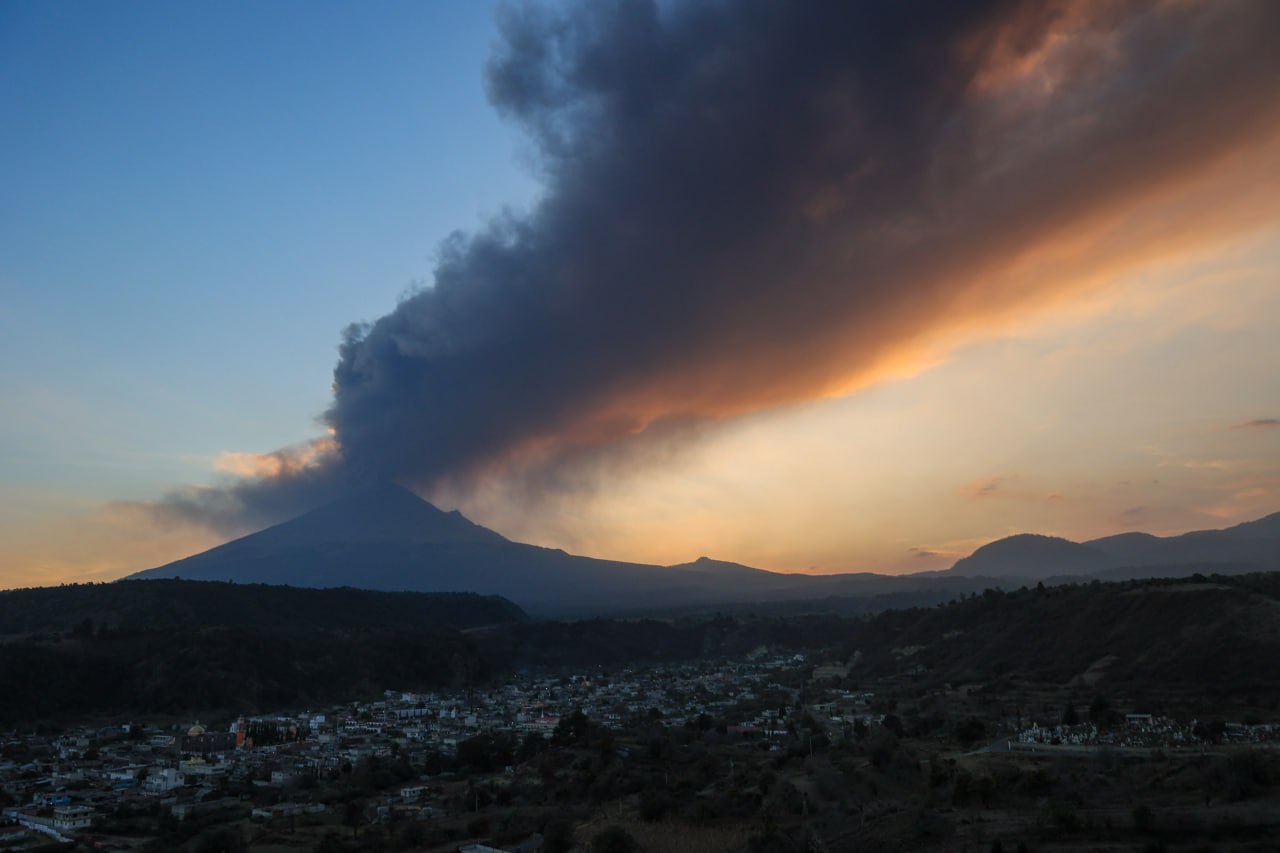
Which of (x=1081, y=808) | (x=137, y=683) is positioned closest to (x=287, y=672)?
(x=137, y=683)

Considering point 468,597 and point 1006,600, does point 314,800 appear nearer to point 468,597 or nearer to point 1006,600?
point 1006,600

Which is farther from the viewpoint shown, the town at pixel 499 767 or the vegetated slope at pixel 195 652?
the vegetated slope at pixel 195 652

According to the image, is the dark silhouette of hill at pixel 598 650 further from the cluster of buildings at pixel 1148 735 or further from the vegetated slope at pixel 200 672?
the cluster of buildings at pixel 1148 735

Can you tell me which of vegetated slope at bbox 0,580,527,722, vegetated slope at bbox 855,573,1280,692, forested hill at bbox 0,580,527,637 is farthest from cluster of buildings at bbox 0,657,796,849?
forested hill at bbox 0,580,527,637

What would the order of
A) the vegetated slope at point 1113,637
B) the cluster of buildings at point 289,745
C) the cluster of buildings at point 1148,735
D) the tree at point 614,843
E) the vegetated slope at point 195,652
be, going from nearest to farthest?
the tree at point 614,843 < the cluster of buildings at point 1148,735 < the cluster of buildings at point 289,745 < the vegetated slope at point 1113,637 < the vegetated slope at point 195,652


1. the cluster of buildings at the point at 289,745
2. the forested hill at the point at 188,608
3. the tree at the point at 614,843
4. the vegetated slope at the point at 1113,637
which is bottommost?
the tree at the point at 614,843

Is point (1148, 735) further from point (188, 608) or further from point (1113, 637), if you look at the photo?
point (188, 608)

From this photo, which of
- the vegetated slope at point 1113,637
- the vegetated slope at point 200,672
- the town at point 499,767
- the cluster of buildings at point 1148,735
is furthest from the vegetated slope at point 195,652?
Result: the cluster of buildings at point 1148,735
